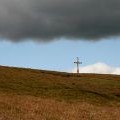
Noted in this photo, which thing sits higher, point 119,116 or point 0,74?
point 0,74

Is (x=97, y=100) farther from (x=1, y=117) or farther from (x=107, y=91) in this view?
(x=1, y=117)

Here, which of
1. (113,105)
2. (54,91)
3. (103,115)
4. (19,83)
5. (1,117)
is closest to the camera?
(1,117)

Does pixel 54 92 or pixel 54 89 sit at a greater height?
pixel 54 89

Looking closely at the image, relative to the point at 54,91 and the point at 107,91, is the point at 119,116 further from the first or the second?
the point at 107,91

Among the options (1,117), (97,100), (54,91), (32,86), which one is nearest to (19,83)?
(32,86)

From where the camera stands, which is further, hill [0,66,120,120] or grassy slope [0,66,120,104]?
grassy slope [0,66,120,104]

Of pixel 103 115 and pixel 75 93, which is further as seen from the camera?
pixel 75 93

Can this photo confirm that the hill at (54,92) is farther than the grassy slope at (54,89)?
No

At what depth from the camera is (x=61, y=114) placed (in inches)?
1291

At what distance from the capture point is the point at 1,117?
85.2ft

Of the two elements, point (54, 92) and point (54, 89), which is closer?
point (54, 92)

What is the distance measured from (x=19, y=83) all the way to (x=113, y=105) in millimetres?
15080

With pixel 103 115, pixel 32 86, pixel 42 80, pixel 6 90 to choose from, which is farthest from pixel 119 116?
pixel 42 80

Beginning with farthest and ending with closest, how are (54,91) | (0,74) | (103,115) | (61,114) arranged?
1. (0,74)
2. (54,91)
3. (103,115)
4. (61,114)
